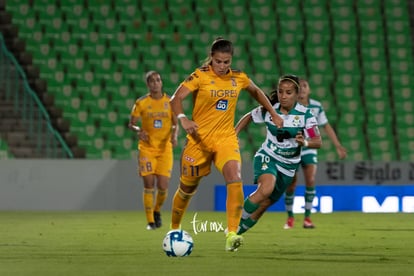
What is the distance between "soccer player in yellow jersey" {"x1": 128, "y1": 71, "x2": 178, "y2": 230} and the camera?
13.4 m

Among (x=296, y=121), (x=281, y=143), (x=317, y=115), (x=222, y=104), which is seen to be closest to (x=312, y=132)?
(x=296, y=121)

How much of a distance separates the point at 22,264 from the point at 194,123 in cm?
186

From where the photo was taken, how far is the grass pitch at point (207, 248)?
7402mm

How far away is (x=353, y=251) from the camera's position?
30.1 ft

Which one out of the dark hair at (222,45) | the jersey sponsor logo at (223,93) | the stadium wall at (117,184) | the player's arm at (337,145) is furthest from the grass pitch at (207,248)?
the stadium wall at (117,184)

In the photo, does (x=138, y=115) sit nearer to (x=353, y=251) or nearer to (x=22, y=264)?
(x=353, y=251)

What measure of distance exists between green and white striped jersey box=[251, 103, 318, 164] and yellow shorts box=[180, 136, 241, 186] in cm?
101

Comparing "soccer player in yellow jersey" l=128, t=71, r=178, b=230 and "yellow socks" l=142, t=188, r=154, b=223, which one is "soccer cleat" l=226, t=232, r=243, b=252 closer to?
"yellow socks" l=142, t=188, r=154, b=223

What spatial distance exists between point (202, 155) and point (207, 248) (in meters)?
0.99

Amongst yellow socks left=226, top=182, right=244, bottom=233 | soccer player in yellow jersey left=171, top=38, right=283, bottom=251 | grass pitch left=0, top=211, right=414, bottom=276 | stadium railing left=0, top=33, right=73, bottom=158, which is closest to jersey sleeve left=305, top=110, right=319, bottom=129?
grass pitch left=0, top=211, right=414, bottom=276

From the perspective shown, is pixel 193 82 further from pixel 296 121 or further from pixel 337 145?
pixel 337 145

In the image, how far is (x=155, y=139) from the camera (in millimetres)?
13656

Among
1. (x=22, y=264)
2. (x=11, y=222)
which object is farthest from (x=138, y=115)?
(x=22, y=264)

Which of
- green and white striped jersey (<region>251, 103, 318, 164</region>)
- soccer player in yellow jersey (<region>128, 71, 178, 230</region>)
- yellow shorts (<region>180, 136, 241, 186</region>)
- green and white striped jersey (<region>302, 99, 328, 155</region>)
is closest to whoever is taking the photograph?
yellow shorts (<region>180, 136, 241, 186</region>)
